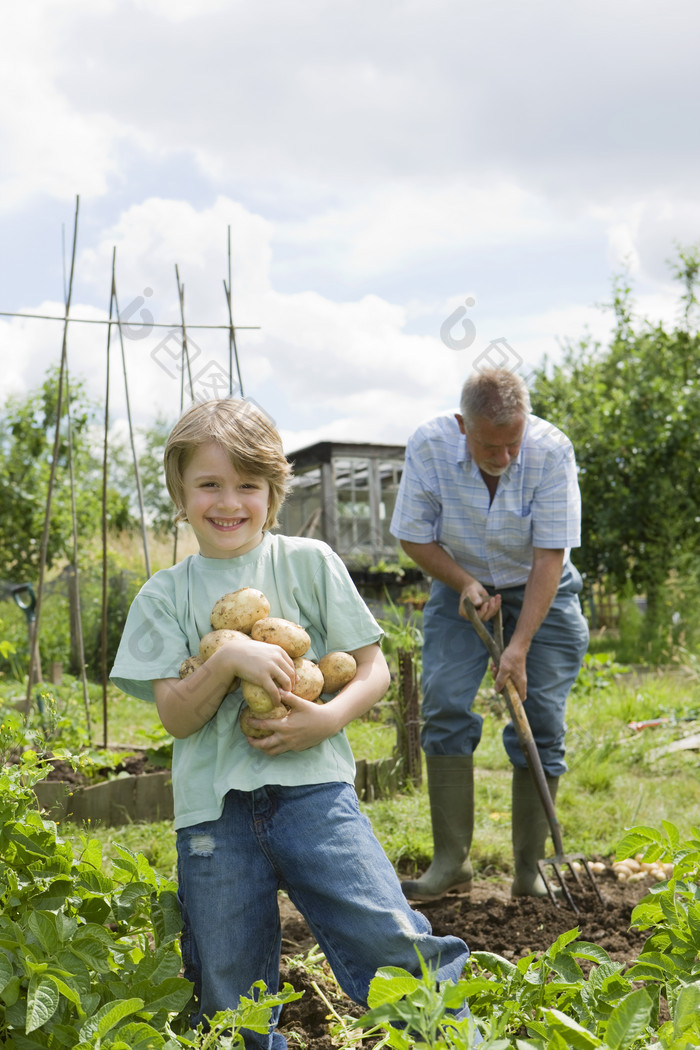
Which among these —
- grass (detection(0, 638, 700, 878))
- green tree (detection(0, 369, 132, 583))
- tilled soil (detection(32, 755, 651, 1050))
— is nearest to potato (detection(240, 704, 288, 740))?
tilled soil (detection(32, 755, 651, 1050))

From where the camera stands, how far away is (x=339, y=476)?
16453 millimetres

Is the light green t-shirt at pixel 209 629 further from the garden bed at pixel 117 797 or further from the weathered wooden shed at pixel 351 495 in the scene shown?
the weathered wooden shed at pixel 351 495

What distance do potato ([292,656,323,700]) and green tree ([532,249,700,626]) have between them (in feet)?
26.8

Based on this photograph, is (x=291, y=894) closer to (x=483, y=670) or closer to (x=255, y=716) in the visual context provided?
(x=255, y=716)

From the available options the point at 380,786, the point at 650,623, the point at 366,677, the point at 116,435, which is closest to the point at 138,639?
the point at 366,677

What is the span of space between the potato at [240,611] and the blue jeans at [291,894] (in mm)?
300

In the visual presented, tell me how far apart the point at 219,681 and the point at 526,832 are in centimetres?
188

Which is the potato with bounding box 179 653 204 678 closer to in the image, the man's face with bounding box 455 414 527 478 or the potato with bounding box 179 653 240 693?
the potato with bounding box 179 653 240 693

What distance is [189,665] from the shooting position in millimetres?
1722

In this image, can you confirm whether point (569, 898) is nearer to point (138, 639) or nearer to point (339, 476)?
point (138, 639)

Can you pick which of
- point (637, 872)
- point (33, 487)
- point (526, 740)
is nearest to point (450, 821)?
point (526, 740)

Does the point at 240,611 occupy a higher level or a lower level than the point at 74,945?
higher

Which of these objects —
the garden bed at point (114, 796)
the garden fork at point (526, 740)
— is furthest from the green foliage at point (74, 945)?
the garden bed at point (114, 796)

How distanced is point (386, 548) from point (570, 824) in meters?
12.7
